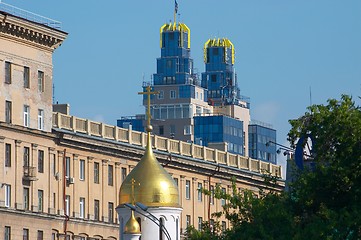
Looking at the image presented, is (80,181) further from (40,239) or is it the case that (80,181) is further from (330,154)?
(330,154)

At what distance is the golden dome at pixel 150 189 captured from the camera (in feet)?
456

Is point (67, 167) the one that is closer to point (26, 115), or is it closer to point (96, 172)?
point (96, 172)

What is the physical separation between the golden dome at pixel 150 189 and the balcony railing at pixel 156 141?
13558 millimetres

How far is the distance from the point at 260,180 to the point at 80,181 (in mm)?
32830

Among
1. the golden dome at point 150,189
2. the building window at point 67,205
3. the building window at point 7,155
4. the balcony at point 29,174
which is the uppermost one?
the building window at point 7,155

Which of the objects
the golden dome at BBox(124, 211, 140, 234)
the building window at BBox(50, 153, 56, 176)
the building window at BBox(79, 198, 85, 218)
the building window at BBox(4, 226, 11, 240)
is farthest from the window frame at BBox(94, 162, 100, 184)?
the golden dome at BBox(124, 211, 140, 234)

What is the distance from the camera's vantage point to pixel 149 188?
458 feet

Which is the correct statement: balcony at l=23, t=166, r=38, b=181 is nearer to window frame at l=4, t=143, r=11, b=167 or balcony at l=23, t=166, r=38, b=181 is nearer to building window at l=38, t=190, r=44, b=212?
window frame at l=4, t=143, r=11, b=167

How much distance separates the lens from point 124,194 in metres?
139

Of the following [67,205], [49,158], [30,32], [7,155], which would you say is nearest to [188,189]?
[67,205]

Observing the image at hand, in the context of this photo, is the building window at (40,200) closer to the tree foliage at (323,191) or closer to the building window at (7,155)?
the building window at (7,155)

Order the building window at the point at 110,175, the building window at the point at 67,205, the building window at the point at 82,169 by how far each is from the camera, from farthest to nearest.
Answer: the building window at the point at 110,175, the building window at the point at 82,169, the building window at the point at 67,205

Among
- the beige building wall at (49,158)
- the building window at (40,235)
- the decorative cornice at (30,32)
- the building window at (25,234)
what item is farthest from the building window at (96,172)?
the building window at (25,234)

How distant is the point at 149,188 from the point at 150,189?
8cm
